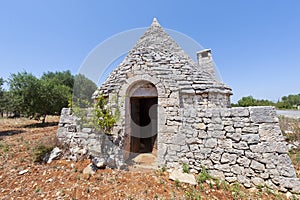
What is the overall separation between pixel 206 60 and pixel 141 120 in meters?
5.17

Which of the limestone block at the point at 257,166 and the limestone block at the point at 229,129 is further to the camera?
the limestone block at the point at 229,129

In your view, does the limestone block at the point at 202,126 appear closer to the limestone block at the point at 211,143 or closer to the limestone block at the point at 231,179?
the limestone block at the point at 211,143

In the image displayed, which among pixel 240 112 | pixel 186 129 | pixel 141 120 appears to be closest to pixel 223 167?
pixel 186 129

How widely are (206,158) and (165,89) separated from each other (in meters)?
2.45

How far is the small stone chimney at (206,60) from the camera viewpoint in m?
7.64

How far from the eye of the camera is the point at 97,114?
4320 mm

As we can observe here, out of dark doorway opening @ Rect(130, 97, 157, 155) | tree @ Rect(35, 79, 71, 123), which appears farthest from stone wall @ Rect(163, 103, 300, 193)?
tree @ Rect(35, 79, 71, 123)

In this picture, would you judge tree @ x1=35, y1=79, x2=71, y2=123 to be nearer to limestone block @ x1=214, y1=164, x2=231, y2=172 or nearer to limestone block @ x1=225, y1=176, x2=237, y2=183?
limestone block @ x1=214, y1=164, x2=231, y2=172

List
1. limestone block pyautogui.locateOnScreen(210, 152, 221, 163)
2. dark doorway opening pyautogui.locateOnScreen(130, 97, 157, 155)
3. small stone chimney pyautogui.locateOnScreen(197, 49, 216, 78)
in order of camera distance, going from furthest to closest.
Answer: small stone chimney pyautogui.locateOnScreen(197, 49, 216, 78) → dark doorway opening pyautogui.locateOnScreen(130, 97, 157, 155) → limestone block pyautogui.locateOnScreen(210, 152, 221, 163)

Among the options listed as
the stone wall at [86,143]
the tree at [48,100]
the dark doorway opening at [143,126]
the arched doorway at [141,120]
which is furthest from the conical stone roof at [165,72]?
the tree at [48,100]

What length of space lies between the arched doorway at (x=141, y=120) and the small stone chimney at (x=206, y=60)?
355 cm

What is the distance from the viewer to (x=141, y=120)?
724 centimetres

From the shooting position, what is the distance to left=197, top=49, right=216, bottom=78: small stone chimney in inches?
301

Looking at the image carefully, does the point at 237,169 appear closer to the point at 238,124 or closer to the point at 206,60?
the point at 238,124
